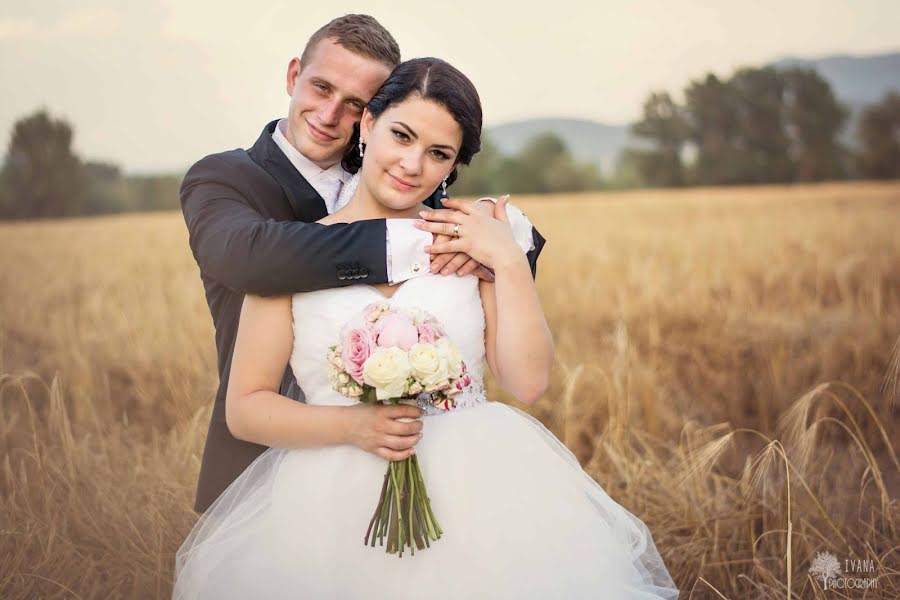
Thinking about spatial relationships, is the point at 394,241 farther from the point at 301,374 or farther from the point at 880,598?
the point at 880,598

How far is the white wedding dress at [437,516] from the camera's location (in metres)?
2.50

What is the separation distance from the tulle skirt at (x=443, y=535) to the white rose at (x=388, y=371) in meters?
0.38

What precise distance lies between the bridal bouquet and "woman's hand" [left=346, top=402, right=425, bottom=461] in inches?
1.5

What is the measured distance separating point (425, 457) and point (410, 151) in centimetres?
93

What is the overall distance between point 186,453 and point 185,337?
8.07 ft

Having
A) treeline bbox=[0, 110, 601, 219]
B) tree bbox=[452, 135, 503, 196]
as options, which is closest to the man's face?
tree bbox=[452, 135, 503, 196]

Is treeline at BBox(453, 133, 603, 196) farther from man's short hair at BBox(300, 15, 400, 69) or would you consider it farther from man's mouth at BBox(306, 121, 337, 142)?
man's mouth at BBox(306, 121, 337, 142)

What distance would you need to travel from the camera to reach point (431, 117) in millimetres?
2750

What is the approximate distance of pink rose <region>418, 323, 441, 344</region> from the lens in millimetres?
2357

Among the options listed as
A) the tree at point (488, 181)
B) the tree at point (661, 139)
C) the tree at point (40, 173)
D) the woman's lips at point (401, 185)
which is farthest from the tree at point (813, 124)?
the woman's lips at point (401, 185)

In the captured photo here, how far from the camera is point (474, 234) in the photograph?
269cm

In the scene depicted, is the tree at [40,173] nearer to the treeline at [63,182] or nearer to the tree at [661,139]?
the treeline at [63,182]

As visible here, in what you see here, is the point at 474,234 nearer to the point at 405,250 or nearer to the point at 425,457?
the point at 405,250

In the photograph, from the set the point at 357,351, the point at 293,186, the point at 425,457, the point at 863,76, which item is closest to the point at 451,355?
the point at 357,351
